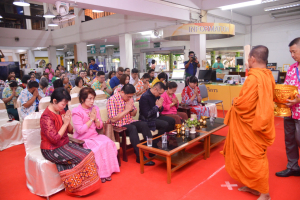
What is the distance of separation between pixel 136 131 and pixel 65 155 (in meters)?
1.20

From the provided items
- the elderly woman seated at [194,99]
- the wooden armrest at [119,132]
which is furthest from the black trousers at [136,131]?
the elderly woman seated at [194,99]

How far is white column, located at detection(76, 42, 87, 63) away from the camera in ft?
39.7

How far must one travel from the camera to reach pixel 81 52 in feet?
39.8

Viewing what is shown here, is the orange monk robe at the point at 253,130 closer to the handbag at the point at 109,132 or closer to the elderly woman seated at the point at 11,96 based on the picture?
the handbag at the point at 109,132

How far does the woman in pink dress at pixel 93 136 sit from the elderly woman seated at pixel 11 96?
10.3ft

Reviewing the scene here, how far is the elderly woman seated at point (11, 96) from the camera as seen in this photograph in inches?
209

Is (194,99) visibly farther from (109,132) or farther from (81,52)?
(81,52)

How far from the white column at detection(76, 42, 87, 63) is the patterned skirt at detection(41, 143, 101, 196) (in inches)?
401

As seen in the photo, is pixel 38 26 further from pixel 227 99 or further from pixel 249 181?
pixel 249 181

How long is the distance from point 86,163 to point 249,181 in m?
1.86

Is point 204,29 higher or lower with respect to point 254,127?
higher

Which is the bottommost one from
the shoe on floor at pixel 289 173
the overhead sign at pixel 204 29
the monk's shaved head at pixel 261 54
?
the shoe on floor at pixel 289 173

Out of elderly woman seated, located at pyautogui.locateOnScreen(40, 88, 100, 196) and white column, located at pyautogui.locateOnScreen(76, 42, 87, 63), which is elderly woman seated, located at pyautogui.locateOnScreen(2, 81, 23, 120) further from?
white column, located at pyautogui.locateOnScreen(76, 42, 87, 63)

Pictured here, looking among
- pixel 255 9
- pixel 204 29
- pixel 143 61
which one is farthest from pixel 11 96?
pixel 255 9
